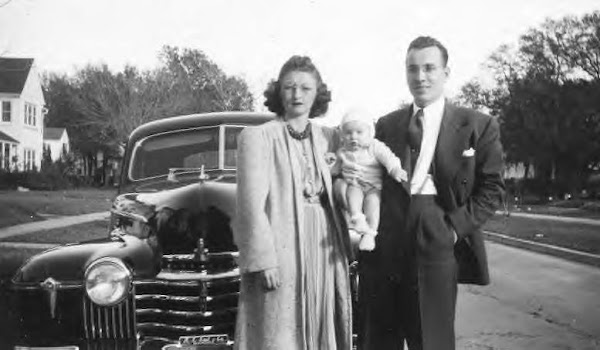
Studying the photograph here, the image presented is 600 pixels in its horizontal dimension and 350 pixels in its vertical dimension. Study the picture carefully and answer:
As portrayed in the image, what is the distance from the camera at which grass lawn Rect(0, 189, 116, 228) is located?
4.38 meters

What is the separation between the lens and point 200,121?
3854 mm

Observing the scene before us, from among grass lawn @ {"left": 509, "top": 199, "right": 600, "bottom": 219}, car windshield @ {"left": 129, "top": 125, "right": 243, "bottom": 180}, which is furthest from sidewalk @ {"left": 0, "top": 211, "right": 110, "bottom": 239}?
grass lawn @ {"left": 509, "top": 199, "right": 600, "bottom": 219}

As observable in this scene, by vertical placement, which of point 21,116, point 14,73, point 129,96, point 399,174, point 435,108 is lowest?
point 399,174

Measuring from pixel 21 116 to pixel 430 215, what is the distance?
11.2 ft

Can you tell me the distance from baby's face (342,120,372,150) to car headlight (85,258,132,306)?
1123 mm

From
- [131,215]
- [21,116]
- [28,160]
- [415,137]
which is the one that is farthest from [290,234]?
[21,116]

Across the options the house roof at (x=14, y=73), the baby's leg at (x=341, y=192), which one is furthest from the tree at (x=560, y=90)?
the house roof at (x=14, y=73)

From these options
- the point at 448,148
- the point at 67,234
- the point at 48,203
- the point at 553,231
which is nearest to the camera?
the point at 448,148

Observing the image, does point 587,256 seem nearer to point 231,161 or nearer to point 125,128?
point 231,161

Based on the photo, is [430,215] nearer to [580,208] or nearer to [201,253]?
[201,253]

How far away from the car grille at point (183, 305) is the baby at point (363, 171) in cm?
67

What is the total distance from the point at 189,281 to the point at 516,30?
119 inches

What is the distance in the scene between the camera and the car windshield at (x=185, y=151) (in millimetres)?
3695

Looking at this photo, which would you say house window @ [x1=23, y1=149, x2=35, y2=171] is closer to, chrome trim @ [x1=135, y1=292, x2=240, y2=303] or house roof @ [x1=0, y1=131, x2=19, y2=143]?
house roof @ [x1=0, y1=131, x2=19, y2=143]
